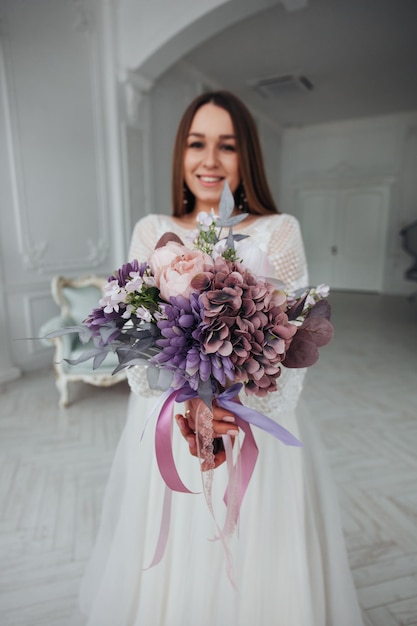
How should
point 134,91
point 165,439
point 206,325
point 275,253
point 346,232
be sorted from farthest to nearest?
point 346,232 < point 134,91 < point 275,253 < point 165,439 < point 206,325

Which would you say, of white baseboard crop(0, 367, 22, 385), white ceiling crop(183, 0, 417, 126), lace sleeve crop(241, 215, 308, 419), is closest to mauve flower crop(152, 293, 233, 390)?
lace sleeve crop(241, 215, 308, 419)

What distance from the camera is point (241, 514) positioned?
3.48 ft

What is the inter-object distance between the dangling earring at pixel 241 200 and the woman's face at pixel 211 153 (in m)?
0.02

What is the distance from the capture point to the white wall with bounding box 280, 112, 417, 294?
8.15 meters

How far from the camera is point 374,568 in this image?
1.65m

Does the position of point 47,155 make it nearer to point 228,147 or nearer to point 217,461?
point 228,147

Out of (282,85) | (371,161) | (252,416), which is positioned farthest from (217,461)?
(371,161)

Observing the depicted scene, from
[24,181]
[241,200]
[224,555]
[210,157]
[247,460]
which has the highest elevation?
[24,181]

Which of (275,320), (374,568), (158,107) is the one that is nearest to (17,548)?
(374,568)

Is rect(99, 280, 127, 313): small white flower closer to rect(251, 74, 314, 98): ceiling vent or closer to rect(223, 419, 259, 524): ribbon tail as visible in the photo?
rect(223, 419, 259, 524): ribbon tail

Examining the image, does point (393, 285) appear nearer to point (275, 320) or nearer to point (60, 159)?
point (60, 159)

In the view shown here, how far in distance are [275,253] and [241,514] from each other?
2.39ft

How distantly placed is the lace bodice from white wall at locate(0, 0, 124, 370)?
3000mm

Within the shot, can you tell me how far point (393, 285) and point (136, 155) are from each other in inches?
262
